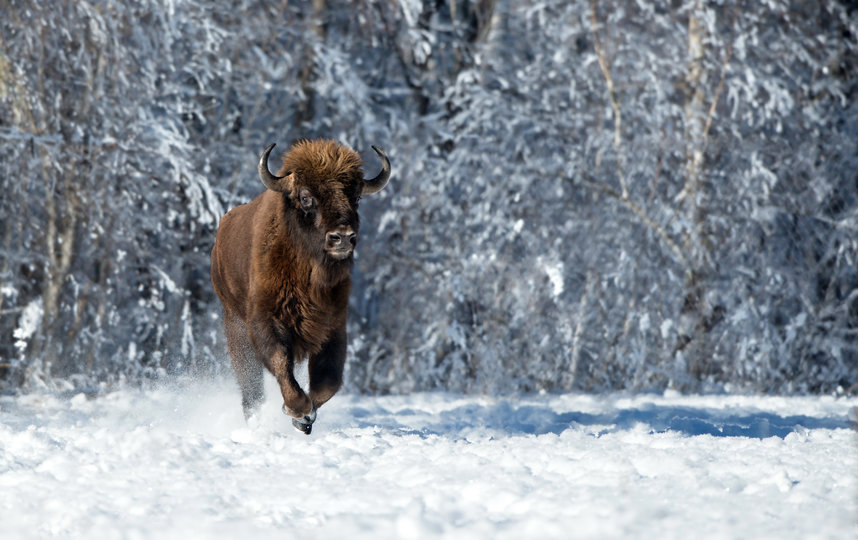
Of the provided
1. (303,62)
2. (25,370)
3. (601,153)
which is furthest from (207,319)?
(601,153)

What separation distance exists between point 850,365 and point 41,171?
11.1m

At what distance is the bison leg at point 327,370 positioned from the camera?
6.02 meters

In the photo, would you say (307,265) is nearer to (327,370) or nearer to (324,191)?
(324,191)

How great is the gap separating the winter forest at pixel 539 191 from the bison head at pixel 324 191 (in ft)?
19.8

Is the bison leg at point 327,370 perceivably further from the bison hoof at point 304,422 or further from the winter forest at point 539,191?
the winter forest at point 539,191

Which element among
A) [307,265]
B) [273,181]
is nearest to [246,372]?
[307,265]

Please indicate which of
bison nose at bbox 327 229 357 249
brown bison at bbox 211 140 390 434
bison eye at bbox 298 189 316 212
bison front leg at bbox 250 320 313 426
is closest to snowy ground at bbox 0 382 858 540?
bison front leg at bbox 250 320 313 426

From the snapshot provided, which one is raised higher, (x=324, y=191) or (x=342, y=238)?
(x=324, y=191)

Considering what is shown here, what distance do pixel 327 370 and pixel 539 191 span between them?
8690 mm

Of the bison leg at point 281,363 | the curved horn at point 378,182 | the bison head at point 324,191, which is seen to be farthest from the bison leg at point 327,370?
the curved horn at point 378,182

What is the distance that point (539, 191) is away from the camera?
14.3m

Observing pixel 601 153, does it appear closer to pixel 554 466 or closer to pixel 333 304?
pixel 333 304

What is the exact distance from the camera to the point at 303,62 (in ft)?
46.9

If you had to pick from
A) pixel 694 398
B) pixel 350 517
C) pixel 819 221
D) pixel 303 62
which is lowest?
pixel 694 398
